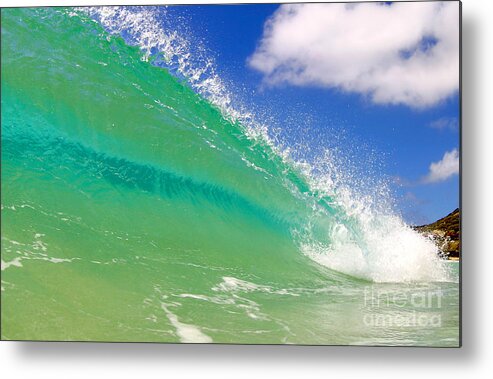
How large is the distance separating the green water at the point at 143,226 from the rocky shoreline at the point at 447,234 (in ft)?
0.39

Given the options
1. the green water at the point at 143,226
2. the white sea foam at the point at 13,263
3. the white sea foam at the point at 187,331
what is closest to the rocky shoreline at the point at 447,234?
the green water at the point at 143,226

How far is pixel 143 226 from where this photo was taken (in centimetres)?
297

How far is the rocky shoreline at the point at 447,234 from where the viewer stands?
2.67 m

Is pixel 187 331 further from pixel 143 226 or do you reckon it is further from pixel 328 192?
pixel 328 192

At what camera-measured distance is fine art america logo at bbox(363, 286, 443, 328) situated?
2756 mm

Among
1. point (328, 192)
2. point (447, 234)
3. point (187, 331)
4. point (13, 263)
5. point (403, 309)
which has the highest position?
point (328, 192)

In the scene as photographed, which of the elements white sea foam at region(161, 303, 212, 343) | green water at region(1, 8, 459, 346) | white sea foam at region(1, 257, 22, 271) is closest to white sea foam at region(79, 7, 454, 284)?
green water at region(1, 8, 459, 346)

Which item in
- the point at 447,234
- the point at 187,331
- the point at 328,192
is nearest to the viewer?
the point at 447,234

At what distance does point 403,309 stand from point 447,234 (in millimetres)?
419

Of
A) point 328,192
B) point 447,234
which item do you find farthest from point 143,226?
point 447,234

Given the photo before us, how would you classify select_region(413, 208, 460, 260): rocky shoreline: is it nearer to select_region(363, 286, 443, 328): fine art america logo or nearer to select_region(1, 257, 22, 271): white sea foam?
select_region(363, 286, 443, 328): fine art america logo

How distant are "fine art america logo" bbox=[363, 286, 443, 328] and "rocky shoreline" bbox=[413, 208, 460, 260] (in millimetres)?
205

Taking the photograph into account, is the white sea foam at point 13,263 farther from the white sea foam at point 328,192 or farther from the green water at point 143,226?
the white sea foam at point 328,192

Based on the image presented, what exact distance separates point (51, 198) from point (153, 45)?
0.96 meters
